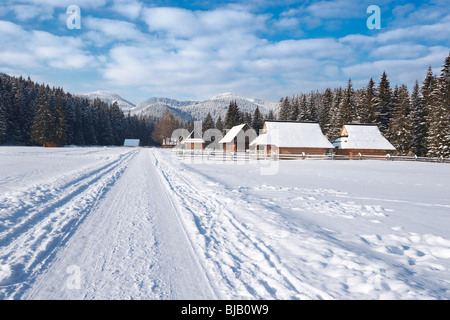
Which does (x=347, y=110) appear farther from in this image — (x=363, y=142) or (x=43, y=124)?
(x=43, y=124)

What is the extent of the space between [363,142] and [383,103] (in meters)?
13.6

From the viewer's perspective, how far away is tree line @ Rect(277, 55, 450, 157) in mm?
33656

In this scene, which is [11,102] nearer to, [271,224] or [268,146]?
[268,146]

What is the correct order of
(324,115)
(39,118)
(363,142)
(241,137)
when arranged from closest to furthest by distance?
(363,142)
(241,137)
(324,115)
(39,118)

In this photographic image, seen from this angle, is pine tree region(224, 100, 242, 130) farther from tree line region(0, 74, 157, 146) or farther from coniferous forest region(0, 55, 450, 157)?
tree line region(0, 74, 157, 146)

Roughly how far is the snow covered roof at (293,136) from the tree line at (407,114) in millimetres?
10068

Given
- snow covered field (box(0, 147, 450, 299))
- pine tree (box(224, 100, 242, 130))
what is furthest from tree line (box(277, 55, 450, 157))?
snow covered field (box(0, 147, 450, 299))

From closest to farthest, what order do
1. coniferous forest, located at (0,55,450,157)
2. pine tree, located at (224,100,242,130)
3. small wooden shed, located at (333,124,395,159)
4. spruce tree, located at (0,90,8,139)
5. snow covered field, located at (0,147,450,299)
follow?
snow covered field, located at (0,147,450,299) → coniferous forest, located at (0,55,450,157) → small wooden shed, located at (333,124,395,159) → spruce tree, located at (0,90,8,139) → pine tree, located at (224,100,242,130)

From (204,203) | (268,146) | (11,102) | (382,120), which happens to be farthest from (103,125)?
(204,203)

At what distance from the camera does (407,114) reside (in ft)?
134

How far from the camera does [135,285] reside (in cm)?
307

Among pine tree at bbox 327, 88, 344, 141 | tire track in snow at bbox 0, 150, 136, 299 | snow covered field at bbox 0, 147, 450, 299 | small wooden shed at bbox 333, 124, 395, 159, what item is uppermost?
pine tree at bbox 327, 88, 344, 141

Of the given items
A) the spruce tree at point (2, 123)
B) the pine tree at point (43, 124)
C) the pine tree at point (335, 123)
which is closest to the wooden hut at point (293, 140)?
the pine tree at point (335, 123)

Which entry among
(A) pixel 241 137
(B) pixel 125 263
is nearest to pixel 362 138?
(A) pixel 241 137
